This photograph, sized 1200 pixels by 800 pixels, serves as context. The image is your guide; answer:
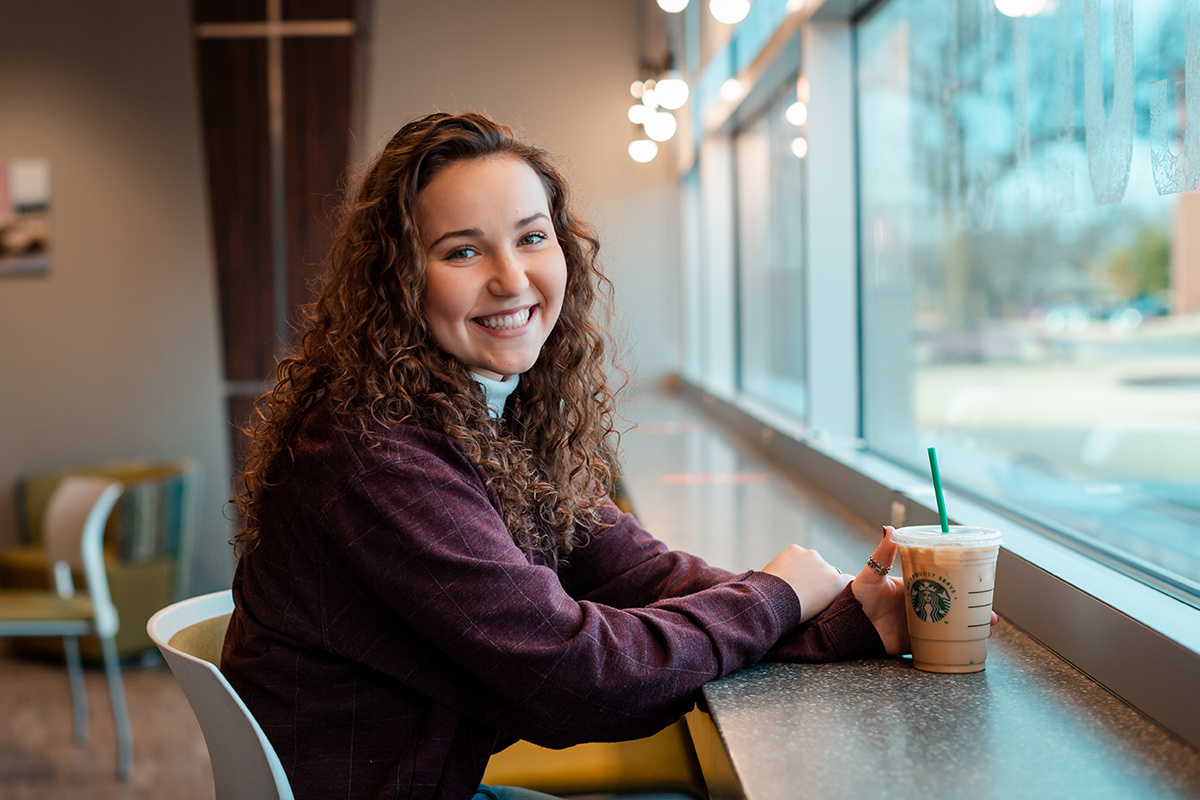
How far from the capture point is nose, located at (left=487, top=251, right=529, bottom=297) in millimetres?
1063

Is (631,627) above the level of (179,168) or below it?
below

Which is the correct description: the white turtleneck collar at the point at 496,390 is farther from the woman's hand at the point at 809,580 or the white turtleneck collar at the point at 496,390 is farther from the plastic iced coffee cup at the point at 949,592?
the plastic iced coffee cup at the point at 949,592

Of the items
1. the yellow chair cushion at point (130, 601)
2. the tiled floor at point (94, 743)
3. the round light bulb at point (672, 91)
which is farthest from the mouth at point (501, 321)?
the yellow chair cushion at point (130, 601)

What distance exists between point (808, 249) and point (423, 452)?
1.79 m

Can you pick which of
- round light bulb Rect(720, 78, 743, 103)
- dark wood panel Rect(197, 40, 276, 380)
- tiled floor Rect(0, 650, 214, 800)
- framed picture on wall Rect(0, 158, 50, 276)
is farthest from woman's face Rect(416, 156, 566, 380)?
framed picture on wall Rect(0, 158, 50, 276)

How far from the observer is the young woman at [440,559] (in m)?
0.91

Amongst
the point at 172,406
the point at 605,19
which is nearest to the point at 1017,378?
the point at 605,19

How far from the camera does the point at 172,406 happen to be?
5340mm

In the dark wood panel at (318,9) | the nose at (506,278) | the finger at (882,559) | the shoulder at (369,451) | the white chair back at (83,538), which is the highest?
the dark wood panel at (318,9)

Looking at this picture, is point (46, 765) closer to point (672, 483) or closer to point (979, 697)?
point (672, 483)

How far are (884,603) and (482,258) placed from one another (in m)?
0.55

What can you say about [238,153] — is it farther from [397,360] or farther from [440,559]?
[440,559]

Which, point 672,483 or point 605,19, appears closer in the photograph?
point 672,483

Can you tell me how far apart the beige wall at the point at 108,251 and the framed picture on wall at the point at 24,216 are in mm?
53
